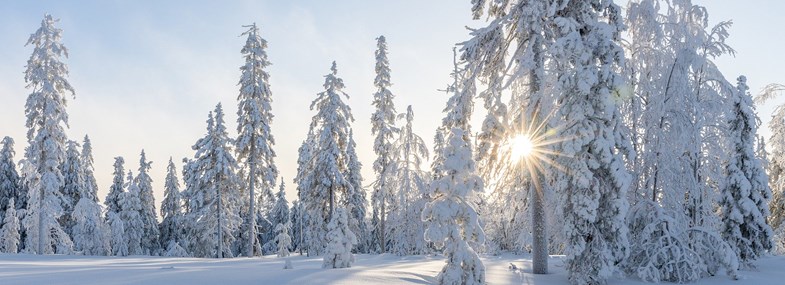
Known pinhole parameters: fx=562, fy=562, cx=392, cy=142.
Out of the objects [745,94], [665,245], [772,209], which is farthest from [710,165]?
[772,209]

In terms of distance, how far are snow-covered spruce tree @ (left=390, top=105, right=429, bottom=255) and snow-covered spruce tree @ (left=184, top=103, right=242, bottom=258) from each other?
1201 cm

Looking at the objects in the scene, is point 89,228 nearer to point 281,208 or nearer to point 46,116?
point 46,116

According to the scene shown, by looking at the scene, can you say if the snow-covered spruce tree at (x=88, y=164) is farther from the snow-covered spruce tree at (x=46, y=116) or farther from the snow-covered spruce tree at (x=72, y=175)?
A: the snow-covered spruce tree at (x=46, y=116)

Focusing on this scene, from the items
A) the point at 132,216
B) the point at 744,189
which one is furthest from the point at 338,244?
the point at 132,216

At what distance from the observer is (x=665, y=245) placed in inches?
607

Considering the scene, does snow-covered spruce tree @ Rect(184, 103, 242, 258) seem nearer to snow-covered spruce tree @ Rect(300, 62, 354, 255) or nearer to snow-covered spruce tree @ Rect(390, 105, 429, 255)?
snow-covered spruce tree @ Rect(300, 62, 354, 255)

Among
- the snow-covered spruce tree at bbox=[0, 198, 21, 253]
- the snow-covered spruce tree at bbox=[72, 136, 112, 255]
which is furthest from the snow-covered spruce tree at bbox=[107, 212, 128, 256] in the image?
the snow-covered spruce tree at bbox=[0, 198, 21, 253]

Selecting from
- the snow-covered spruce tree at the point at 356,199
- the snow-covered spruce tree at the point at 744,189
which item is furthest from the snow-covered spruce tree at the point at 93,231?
the snow-covered spruce tree at the point at 744,189

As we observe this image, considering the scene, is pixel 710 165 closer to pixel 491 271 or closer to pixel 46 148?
pixel 491 271

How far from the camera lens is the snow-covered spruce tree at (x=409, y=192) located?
33.1 meters

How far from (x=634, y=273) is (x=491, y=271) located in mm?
3951

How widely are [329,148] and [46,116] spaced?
620 inches

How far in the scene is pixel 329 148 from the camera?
35.5 meters

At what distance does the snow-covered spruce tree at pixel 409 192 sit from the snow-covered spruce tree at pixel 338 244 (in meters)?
16.4
